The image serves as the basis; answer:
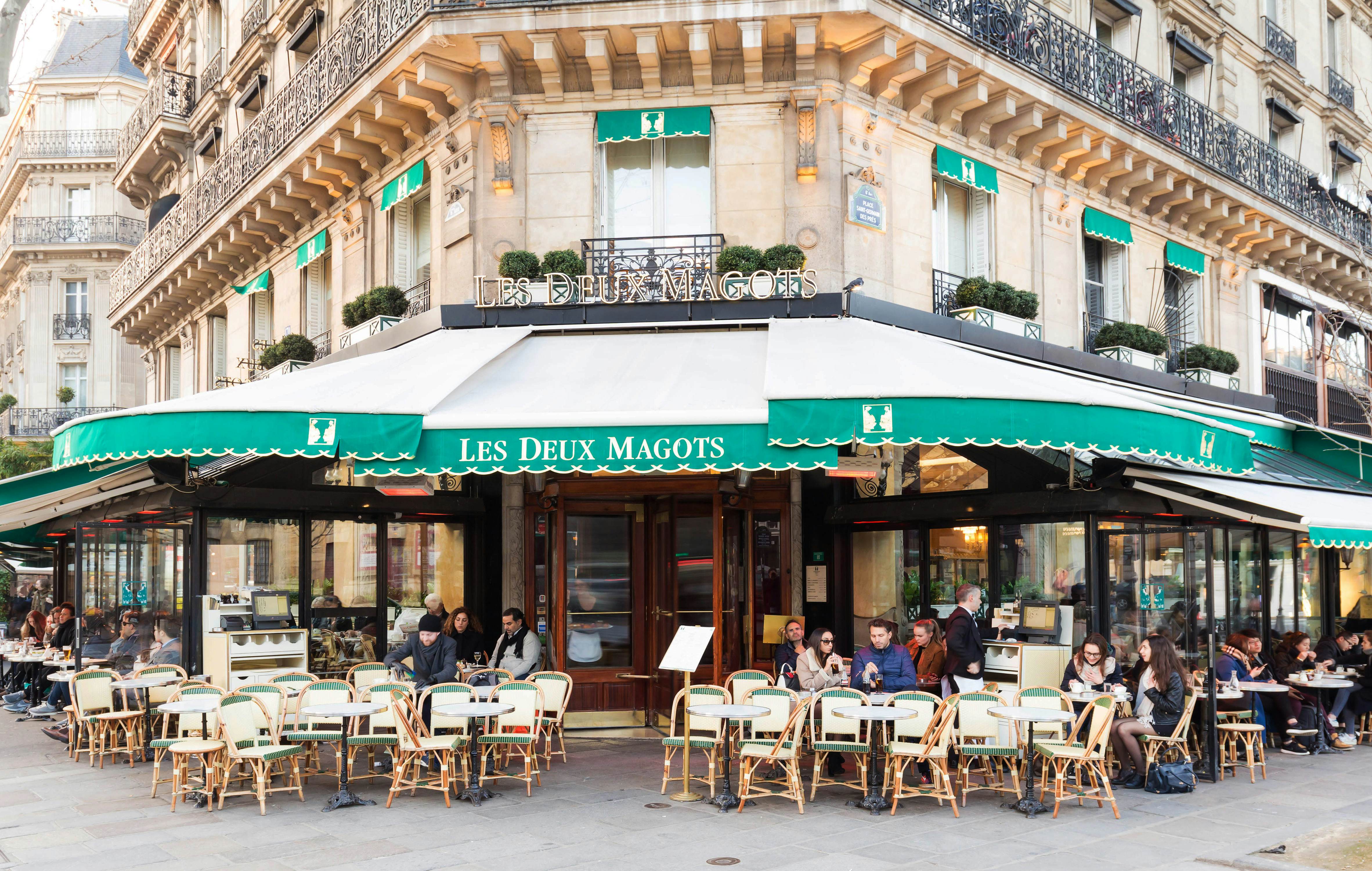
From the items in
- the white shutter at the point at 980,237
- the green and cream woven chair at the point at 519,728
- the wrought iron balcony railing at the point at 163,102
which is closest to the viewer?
the green and cream woven chair at the point at 519,728

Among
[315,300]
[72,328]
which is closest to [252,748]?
[315,300]

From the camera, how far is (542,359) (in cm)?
1037

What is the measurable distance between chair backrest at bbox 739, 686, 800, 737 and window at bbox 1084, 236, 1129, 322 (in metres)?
8.35

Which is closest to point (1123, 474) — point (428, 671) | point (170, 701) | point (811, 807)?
point (811, 807)

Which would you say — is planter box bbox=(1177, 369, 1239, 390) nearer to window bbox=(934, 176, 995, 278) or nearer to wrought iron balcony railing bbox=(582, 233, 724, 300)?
window bbox=(934, 176, 995, 278)

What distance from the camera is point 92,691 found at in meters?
10.4

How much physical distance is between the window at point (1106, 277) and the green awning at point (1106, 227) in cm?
13

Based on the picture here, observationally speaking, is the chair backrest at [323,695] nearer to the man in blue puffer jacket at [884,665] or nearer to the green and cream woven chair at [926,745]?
the man in blue puffer jacket at [884,665]

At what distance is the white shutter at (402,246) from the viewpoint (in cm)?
1366

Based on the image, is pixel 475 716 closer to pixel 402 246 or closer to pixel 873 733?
pixel 873 733

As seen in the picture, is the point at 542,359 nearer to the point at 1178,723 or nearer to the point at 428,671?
the point at 428,671

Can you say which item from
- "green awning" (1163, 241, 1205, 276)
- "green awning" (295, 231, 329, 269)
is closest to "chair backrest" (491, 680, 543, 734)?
"green awning" (295, 231, 329, 269)

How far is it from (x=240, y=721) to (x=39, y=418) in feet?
101

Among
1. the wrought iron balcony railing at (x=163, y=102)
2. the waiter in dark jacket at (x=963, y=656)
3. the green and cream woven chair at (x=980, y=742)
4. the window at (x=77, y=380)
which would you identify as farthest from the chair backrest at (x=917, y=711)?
the window at (x=77, y=380)
